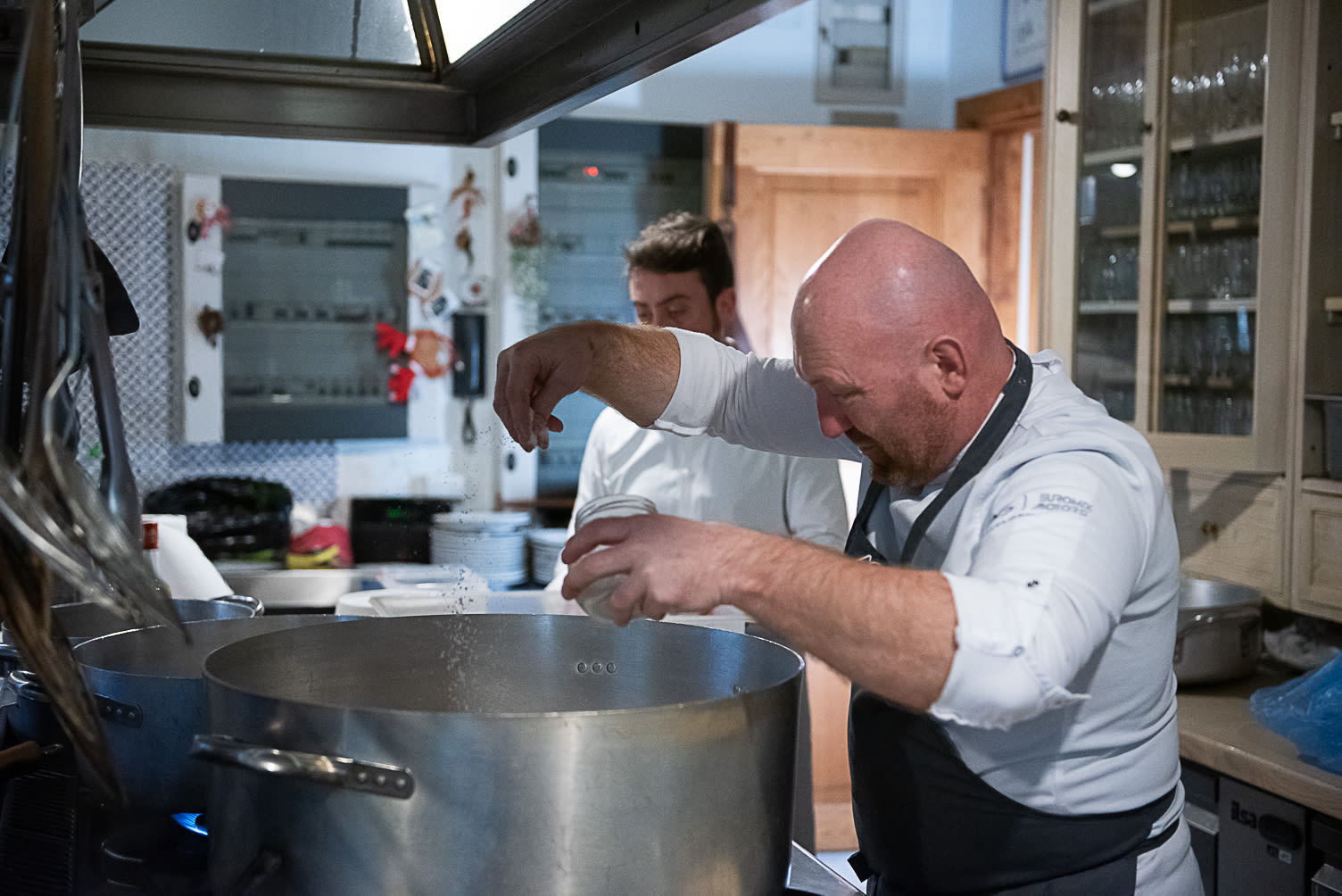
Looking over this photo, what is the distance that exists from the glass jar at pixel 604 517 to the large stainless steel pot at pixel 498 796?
0.13 m

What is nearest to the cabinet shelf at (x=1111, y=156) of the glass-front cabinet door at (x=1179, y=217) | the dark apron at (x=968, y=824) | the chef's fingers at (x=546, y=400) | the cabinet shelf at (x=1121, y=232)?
the glass-front cabinet door at (x=1179, y=217)

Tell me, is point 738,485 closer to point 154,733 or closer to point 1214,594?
point 1214,594

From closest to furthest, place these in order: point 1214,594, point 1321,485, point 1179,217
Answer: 1. point 1321,485
2. point 1214,594
3. point 1179,217

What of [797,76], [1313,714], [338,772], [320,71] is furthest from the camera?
[797,76]

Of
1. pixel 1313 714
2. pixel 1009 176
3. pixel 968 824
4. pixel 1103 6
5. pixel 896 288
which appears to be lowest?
pixel 1313 714

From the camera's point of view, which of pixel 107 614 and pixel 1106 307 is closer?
pixel 107 614

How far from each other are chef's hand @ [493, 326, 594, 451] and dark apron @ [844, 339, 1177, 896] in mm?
384

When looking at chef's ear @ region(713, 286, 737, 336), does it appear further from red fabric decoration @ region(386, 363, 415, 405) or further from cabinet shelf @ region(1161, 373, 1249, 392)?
red fabric decoration @ region(386, 363, 415, 405)

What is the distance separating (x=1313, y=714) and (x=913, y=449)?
4.10 feet

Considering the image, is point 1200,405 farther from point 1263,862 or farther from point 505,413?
point 505,413

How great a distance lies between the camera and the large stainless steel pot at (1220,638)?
2.35m

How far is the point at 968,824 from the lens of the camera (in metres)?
1.07

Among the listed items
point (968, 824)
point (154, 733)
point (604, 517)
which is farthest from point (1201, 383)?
point (154, 733)

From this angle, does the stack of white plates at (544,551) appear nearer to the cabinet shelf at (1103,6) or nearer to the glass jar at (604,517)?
the cabinet shelf at (1103,6)
